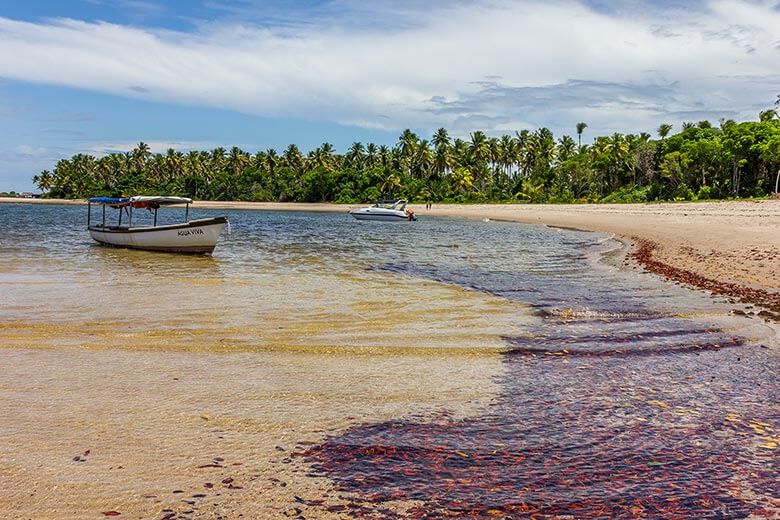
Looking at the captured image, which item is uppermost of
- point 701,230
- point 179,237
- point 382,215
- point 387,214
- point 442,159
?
point 442,159

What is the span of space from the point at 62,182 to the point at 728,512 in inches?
7531

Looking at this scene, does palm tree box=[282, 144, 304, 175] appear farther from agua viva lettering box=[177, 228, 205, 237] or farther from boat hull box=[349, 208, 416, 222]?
agua viva lettering box=[177, 228, 205, 237]

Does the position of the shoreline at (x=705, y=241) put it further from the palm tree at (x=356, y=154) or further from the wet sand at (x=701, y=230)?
the palm tree at (x=356, y=154)

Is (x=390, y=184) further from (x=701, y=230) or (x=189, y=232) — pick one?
(x=189, y=232)

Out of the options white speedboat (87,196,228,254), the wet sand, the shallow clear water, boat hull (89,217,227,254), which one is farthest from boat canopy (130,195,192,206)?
the wet sand

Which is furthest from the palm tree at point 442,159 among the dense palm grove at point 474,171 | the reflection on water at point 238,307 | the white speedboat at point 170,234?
the reflection on water at point 238,307

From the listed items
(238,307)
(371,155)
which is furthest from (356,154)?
(238,307)

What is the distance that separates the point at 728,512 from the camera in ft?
15.4

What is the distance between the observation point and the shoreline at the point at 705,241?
55.8 ft

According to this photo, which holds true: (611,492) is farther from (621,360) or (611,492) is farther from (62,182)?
(62,182)

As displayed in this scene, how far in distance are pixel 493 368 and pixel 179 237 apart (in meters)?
23.5

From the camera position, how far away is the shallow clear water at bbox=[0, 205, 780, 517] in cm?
511

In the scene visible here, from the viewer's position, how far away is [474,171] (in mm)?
122125

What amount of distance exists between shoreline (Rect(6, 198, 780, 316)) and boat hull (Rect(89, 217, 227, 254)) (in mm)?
18869
